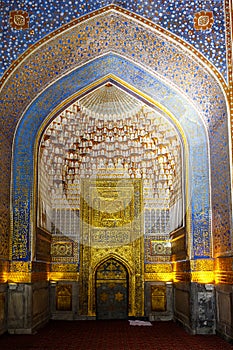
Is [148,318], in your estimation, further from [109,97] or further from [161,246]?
[109,97]

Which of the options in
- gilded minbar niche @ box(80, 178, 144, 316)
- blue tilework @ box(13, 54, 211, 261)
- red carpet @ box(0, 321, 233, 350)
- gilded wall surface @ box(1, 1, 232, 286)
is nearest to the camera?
red carpet @ box(0, 321, 233, 350)

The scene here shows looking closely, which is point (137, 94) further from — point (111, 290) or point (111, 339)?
point (111, 290)

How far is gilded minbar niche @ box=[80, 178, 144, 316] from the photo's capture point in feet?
34.2

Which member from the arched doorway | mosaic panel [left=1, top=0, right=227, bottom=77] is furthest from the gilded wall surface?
the arched doorway

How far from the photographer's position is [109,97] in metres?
9.38

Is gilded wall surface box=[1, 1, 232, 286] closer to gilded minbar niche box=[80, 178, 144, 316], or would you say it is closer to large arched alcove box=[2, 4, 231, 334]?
large arched alcove box=[2, 4, 231, 334]

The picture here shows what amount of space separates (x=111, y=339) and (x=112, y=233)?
3.47 meters

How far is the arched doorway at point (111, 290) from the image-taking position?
1045 cm

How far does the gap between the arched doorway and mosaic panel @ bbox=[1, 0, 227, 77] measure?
17.4 ft

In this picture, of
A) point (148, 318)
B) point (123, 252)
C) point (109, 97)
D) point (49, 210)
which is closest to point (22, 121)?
point (109, 97)

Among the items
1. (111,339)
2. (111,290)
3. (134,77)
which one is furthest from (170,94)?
(111,290)

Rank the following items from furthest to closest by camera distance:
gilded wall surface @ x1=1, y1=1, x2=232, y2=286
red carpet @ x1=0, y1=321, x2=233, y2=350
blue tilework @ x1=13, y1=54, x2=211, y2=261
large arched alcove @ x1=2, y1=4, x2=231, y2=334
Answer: blue tilework @ x1=13, y1=54, x2=211, y2=261
large arched alcove @ x1=2, y1=4, x2=231, y2=334
gilded wall surface @ x1=1, y1=1, x2=232, y2=286
red carpet @ x1=0, y1=321, x2=233, y2=350

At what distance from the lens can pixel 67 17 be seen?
274 inches

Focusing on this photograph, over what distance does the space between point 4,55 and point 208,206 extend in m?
3.80
